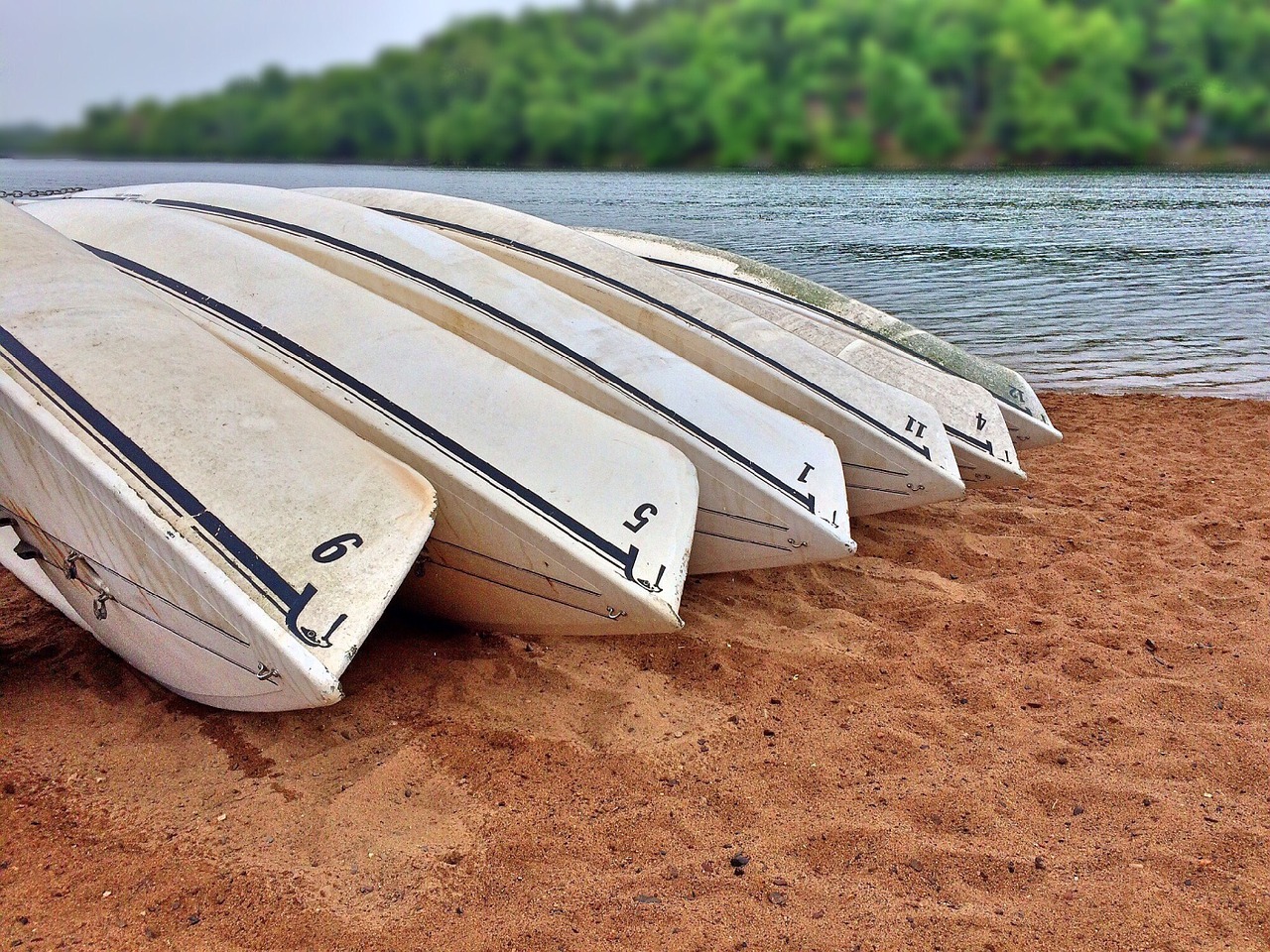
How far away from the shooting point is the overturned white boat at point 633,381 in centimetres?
375

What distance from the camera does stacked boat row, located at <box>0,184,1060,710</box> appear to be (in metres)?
2.64

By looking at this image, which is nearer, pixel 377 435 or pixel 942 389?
pixel 377 435

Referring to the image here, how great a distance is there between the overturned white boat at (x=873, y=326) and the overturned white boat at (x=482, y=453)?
2731 millimetres

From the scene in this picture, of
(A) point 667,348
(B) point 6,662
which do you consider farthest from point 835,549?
(B) point 6,662

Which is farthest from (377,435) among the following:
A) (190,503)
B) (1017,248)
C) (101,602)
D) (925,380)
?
(1017,248)

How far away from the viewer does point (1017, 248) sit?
17.8 metres

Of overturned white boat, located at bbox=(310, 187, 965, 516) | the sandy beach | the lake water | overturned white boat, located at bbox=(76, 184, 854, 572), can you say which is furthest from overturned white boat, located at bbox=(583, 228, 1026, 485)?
the lake water

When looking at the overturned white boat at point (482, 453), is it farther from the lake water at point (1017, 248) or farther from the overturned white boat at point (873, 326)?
the lake water at point (1017, 248)

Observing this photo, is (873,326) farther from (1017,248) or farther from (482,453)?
(1017,248)

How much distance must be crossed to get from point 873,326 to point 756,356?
5.36ft

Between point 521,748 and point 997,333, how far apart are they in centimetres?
1009

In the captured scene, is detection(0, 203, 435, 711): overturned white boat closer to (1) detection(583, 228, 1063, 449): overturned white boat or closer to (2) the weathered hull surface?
(2) the weathered hull surface

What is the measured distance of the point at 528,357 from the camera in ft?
13.1

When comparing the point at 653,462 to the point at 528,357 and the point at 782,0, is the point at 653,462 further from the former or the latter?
the point at 782,0
